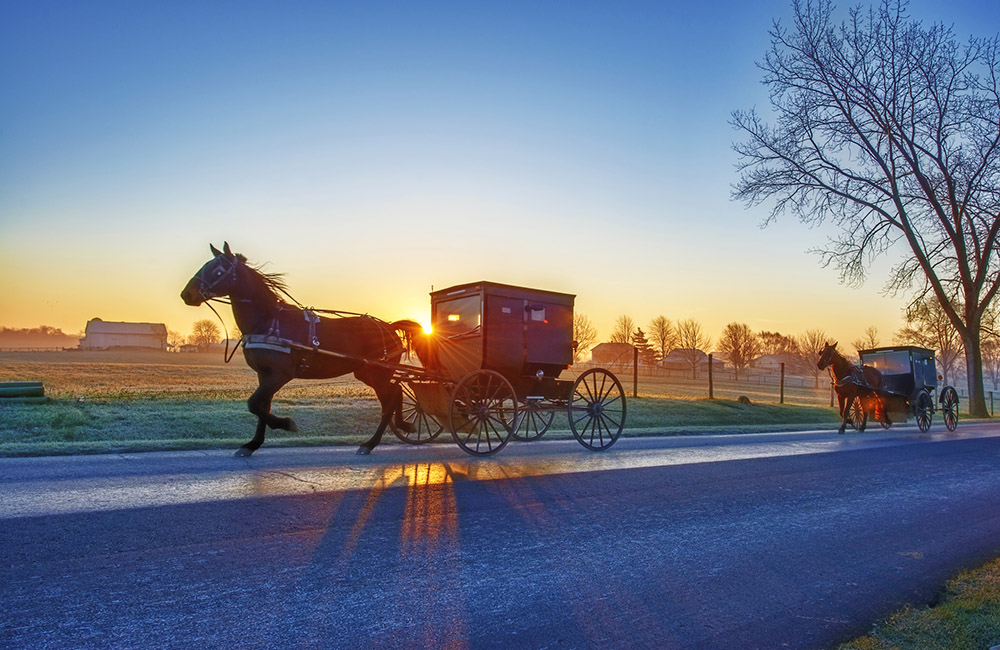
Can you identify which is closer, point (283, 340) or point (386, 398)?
point (283, 340)

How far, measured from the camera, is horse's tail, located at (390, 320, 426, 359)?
33.7 ft

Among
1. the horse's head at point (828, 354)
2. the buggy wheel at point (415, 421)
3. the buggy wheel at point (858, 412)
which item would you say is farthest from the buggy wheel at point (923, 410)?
the buggy wheel at point (415, 421)

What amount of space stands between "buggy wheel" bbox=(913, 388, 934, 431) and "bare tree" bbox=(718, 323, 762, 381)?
2550 inches

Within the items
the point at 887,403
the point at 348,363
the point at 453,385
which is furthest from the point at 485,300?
the point at 887,403

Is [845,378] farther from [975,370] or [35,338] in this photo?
[35,338]

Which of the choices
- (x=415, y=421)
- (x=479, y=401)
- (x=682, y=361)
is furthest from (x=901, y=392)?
(x=682, y=361)

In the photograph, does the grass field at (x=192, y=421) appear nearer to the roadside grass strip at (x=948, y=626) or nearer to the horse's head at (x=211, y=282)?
the horse's head at (x=211, y=282)

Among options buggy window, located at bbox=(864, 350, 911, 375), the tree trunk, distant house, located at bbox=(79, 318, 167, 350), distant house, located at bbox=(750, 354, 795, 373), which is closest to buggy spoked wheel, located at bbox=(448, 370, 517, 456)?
buggy window, located at bbox=(864, 350, 911, 375)

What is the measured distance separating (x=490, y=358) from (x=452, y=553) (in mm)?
5513

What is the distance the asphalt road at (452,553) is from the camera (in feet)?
10.8

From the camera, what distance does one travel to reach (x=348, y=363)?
9.32 m

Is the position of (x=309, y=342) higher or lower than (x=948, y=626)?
higher

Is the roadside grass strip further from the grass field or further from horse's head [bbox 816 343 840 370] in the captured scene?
horse's head [bbox 816 343 840 370]

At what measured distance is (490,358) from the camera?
9.84 m
